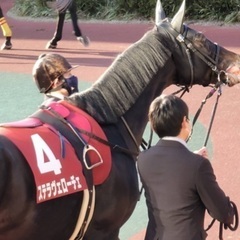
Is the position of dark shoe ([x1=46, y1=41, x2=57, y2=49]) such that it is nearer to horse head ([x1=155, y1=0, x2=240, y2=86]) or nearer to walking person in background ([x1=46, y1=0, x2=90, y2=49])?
walking person in background ([x1=46, y1=0, x2=90, y2=49])

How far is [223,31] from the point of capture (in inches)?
471

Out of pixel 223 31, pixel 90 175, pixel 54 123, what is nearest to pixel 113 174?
pixel 90 175

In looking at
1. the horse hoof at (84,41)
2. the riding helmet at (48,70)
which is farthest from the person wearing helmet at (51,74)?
the horse hoof at (84,41)

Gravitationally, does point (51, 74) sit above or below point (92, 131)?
above

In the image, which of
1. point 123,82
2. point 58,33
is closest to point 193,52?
point 123,82

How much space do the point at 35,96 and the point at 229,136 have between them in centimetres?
300

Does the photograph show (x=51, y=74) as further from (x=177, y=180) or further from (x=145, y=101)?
(x=177, y=180)

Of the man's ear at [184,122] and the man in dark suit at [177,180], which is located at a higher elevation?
the man's ear at [184,122]

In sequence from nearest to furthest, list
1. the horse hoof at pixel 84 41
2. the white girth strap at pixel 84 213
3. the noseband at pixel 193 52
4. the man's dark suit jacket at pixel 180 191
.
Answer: the man's dark suit jacket at pixel 180 191
the white girth strap at pixel 84 213
the noseband at pixel 193 52
the horse hoof at pixel 84 41

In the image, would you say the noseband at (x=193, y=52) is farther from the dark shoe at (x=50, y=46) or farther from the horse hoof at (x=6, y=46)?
the horse hoof at (x=6, y=46)

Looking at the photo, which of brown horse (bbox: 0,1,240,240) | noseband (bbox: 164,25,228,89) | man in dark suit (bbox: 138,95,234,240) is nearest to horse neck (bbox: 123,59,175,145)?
brown horse (bbox: 0,1,240,240)

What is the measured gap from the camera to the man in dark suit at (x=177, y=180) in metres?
3.06

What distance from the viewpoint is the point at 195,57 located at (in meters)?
4.12

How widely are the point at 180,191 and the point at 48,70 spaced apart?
4.39 ft
